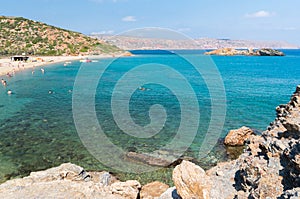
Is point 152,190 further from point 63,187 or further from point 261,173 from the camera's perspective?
point 261,173

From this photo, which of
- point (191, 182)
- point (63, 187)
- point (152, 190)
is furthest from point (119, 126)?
point (191, 182)

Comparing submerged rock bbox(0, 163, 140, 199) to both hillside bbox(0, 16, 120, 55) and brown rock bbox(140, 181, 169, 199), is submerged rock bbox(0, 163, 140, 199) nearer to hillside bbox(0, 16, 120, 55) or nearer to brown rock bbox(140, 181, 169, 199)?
brown rock bbox(140, 181, 169, 199)

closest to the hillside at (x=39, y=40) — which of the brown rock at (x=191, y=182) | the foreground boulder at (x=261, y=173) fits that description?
the brown rock at (x=191, y=182)

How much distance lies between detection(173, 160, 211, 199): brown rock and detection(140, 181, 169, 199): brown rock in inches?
145

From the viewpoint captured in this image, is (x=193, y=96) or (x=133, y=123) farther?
(x=193, y=96)

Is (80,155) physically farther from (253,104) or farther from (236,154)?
(253,104)

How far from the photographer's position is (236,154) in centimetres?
1798

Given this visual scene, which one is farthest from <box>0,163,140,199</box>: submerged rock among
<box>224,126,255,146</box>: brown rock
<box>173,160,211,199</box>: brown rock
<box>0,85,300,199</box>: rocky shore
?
<box>224,126,255,146</box>: brown rock

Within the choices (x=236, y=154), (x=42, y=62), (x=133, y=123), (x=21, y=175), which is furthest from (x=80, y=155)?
(x=42, y=62)

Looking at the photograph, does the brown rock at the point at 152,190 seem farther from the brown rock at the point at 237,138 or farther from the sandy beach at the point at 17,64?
the sandy beach at the point at 17,64

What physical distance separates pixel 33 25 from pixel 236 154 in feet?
414

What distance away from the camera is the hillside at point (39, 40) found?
104 m

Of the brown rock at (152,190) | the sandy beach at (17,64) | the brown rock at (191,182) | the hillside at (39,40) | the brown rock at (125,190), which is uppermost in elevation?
the hillside at (39,40)

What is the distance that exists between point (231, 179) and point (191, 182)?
1610 mm
